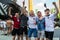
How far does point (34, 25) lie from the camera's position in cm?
1017

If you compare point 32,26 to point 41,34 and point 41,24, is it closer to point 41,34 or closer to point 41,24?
point 41,24

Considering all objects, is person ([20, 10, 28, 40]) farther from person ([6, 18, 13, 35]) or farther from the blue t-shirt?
person ([6, 18, 13, 35])

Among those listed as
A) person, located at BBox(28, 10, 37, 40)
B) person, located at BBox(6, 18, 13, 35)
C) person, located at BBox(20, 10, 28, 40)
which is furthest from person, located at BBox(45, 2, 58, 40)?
person, located at BBox(6, 18, 13, 35)

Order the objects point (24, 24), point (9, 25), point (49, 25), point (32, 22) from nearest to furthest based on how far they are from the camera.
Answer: point (49, 25), point (32, 22), point (24, 24), point (9, 25)

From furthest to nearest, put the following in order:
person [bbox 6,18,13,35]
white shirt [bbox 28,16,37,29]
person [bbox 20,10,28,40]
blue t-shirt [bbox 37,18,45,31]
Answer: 1. person [bbox 6,18,13,35]
2. person [bbox 20,10,28,40]
3. white shirt [bbox 28,16,37,29]
4. blue t-shirt [bbox 37,18,45,31]

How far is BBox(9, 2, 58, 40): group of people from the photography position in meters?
9.76

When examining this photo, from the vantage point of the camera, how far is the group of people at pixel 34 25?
32.0 feet

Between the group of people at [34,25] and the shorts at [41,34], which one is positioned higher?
the group of people at [34,25]

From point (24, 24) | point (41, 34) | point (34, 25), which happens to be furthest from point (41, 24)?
point (24, 24)

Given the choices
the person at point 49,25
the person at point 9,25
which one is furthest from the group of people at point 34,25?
the person at point 9,25

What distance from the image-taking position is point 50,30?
31.8ft

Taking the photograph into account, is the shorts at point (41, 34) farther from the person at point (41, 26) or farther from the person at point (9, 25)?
the person at point (9, 25)

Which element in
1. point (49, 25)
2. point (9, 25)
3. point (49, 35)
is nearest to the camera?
point (49, 35)

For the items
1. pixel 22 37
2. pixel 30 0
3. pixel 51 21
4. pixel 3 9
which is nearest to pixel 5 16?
pixel 3 9
